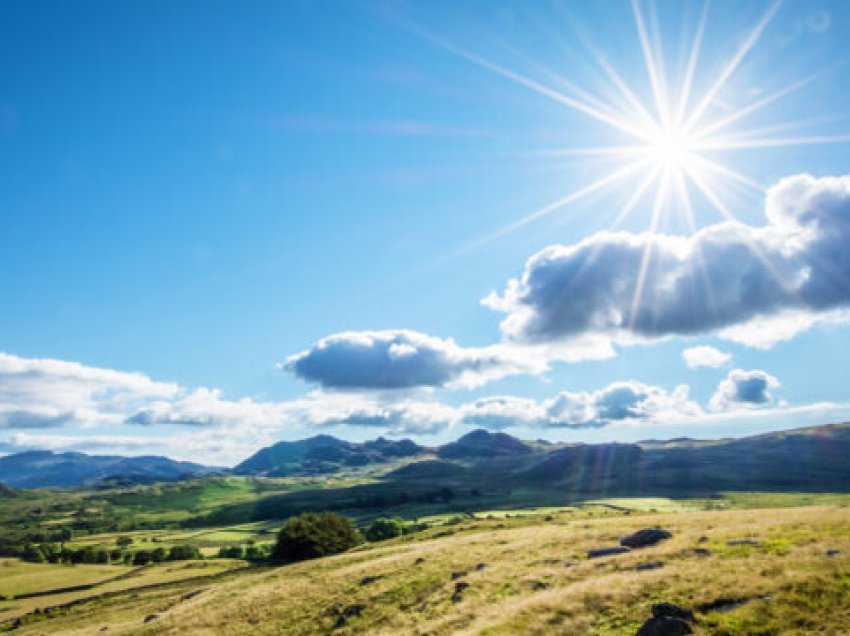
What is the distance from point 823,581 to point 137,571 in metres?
123

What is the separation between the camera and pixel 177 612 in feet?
193

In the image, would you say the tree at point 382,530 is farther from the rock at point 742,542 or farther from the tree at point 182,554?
the rock at point 742,542

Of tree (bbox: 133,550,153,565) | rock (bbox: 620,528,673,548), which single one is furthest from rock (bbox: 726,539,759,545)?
tree (bbox: 133,550,153,565)

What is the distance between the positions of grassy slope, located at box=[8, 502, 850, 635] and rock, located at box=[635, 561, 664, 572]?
0.65m

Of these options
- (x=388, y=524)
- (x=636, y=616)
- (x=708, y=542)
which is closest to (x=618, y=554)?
(x=708, y=542)

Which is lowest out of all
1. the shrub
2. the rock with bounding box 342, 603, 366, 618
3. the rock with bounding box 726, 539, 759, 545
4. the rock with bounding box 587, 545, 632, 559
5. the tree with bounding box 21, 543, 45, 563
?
the tree with bounding box 21, 543, 45, 563

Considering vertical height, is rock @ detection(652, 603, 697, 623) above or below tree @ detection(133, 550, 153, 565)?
above

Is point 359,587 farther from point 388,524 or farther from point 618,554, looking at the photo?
point 388,524

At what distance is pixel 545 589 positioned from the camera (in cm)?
3738

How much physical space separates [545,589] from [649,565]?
291 inches

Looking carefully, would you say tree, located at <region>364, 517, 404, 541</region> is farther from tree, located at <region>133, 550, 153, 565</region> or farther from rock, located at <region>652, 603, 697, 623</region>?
rock, located at <region>652, 603, 697, 623</region>

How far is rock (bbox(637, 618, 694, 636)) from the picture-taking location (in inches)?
972

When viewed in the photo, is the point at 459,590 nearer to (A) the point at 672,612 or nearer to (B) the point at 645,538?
(B) the point at 645,538

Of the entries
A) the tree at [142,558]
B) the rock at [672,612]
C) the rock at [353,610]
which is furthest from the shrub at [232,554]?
the rock at [672,612]
